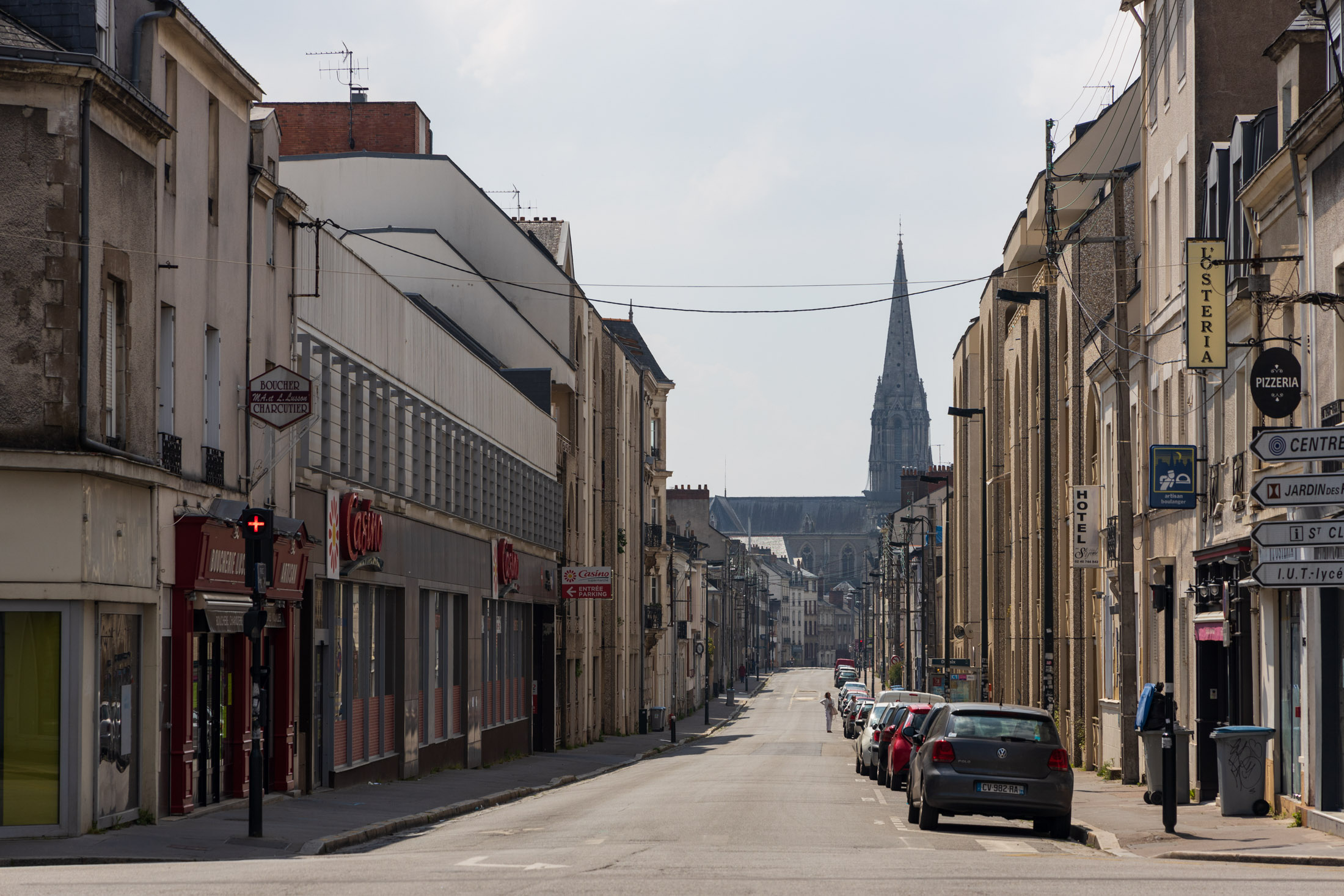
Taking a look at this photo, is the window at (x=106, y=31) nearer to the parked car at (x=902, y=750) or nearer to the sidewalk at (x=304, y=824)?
the sidewalk at (x=304, y=824)

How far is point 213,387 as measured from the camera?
22.2m

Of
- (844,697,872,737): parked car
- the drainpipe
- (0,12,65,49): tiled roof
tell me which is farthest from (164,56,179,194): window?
(844,697,872,737): parked car

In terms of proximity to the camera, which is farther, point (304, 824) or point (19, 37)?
point (304, 824)

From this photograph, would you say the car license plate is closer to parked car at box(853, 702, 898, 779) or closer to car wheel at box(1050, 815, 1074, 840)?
car wheel at box(1050, 815, 1074, 840)

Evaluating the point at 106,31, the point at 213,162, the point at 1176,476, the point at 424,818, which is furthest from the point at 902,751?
the point at 106,31

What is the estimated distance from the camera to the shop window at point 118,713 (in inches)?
720

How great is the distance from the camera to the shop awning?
81.2ft

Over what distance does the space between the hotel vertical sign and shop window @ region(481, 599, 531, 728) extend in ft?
68.8

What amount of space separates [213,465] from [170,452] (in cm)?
151

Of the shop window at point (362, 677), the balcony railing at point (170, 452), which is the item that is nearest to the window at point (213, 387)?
the balcony railing at point (170, 452)

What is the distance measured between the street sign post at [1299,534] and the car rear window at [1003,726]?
177 inches

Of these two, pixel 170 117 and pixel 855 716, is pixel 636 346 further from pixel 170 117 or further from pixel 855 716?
Answer: pixel 170 117

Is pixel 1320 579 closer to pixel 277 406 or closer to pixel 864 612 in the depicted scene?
pixel 277 406

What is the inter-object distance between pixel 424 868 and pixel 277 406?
→ 9.57 m
